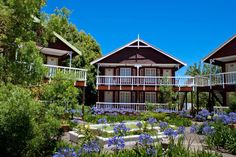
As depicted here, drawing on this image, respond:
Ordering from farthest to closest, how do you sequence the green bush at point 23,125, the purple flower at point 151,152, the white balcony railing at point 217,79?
the white balcony railing at point 217,79 → the green bush at point 23,125 → the purple flower at point 151,152

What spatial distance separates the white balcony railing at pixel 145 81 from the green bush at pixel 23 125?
21.1 metres

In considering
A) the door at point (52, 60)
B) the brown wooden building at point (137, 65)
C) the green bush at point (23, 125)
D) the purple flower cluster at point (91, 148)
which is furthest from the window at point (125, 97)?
the purple flower cluster at point (91, 148)

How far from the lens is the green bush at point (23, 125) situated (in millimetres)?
7824

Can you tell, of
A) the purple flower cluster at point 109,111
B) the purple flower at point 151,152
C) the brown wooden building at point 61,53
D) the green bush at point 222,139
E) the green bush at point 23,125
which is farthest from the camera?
the brown wooden building at point 61,53

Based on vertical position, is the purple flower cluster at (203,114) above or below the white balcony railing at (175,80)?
below

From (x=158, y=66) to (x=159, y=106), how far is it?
6725mm

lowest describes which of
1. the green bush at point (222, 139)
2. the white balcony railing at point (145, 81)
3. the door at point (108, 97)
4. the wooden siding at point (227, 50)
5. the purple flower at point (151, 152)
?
the green bush at point (222, 139)

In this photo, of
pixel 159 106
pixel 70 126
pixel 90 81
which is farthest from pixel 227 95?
pixel 70 126

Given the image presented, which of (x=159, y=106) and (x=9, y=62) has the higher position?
(x=9, y=62)

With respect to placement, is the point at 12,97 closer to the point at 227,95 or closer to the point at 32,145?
the point at 32,145

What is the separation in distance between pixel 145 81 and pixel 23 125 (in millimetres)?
23911

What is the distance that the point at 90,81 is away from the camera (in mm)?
38188

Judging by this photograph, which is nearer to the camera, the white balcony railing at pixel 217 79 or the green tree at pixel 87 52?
the white balcony railing at pixel 217 79

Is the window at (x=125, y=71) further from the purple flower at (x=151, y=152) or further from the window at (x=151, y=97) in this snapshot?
the purple flower at (x=151, y=152)
